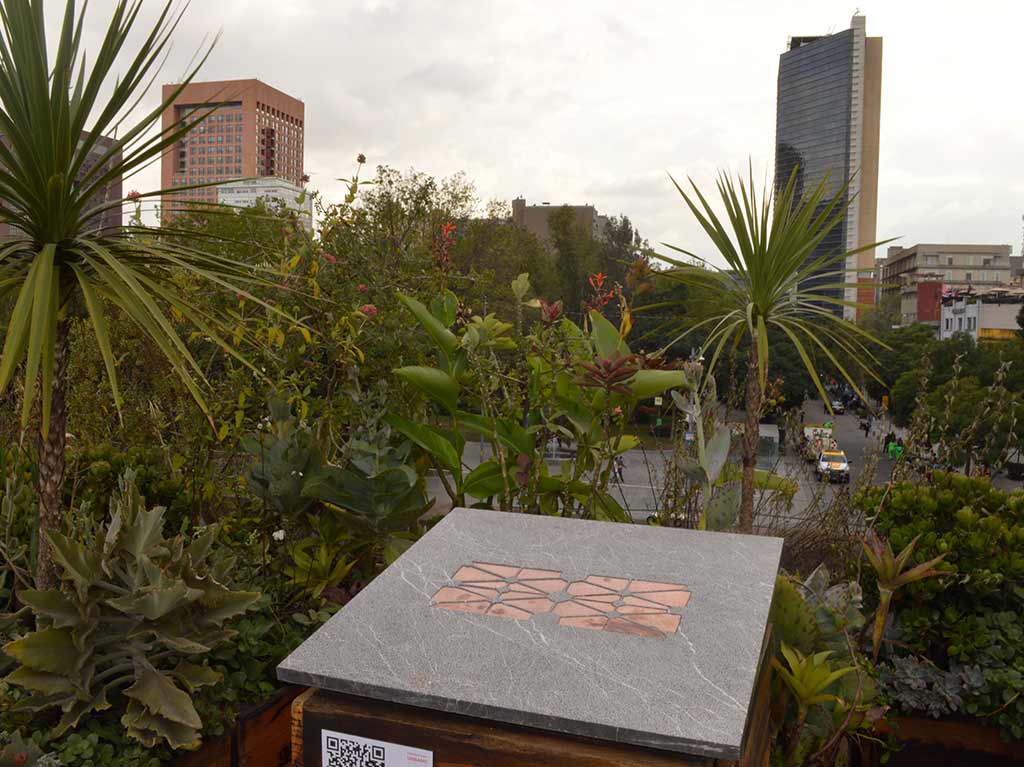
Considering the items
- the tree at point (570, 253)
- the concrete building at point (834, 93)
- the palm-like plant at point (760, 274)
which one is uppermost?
the concrete building at point (834, 93)

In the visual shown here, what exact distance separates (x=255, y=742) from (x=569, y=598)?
1.30 meters

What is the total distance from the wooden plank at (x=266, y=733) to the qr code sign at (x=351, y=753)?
899 millimetres

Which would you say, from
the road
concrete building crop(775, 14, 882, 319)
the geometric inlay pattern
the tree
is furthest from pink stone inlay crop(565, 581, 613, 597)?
concrete building crop(775, 14, 882, 319)

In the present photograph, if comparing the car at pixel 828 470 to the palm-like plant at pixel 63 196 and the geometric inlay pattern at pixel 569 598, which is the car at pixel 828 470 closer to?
the geometric inlay pattern at pixel 569 598

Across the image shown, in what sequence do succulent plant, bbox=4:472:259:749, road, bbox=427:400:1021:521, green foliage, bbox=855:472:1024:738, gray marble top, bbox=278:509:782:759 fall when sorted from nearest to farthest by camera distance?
gray marble top, bbox=278:509:782:759 → succulent plant, bbox=4:472:259:749 → green foliage, bbox=855:472:1024:738 → road, bbox=427:400:1021:521

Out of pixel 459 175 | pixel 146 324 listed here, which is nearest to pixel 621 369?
pixel 146 324

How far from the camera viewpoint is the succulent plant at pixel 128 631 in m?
2.20

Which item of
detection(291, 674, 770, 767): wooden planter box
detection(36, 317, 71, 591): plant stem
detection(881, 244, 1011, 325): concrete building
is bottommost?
detection(291, 674, 770, 767): wooden planter box

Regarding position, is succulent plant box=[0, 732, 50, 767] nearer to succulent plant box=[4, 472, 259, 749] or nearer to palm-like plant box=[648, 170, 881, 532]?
succulent plant box=[4, 472, 259, 749]

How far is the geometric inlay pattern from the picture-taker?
201 cm

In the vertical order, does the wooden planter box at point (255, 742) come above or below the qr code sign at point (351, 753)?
below

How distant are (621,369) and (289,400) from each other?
1512 millimetres

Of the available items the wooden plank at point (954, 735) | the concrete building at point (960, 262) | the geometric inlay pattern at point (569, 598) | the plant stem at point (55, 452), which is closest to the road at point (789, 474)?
the wooden plank at point (954, 735)

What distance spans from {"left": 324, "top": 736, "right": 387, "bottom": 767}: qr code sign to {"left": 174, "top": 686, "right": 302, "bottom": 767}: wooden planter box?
89 centimetres
